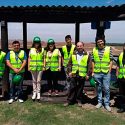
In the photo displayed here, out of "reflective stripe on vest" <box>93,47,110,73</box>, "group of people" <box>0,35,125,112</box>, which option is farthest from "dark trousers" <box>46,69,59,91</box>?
"reflective stripe on vest" <box>93,47,110,73</box>

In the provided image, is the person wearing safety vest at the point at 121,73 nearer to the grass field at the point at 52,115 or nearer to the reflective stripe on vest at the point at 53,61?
the grass field at the point at 52,115

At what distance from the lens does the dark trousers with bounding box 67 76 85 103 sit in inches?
372

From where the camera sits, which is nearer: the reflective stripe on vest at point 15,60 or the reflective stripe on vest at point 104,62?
the reflective stripe on vest at point 104,62

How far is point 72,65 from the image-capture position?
370 inches

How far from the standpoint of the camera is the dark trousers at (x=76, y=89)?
9.45 metres

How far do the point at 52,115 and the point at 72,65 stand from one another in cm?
165

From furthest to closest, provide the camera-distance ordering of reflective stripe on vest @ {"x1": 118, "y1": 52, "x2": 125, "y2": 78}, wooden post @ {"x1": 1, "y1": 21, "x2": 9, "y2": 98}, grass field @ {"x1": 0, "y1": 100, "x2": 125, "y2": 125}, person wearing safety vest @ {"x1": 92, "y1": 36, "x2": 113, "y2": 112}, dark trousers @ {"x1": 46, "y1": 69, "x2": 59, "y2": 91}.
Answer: wooden post @ {"x1": 1, "y1": 21, "x2": 9, "y2": 98}, dark trousers @ {"x1": 46, "y1": 69, "x2": 59, "y2": 91}, person wearing safety vest @ {"x1": 92, "y1": 36, "x2": 113, "y2": 112}, reflective stripe on vest @ {"x1": 118, "y1": 52, "x2": 125, "y2": 78}, grass field @ {"x1": 0, "y1": 100, "x2": 125, "y2": 125}

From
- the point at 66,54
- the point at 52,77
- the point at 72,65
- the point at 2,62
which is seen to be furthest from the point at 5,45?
the point at 72,65

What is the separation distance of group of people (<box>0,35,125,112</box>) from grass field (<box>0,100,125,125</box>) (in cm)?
33

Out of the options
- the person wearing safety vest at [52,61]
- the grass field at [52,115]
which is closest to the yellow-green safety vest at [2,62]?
the grass field at [52,115]

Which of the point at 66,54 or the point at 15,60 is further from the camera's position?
the point at 66,54

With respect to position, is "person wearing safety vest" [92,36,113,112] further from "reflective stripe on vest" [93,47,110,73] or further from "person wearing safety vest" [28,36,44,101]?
"person wearing safety vest" [28,36,44,101]

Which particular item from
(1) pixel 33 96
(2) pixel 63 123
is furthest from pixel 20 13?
(2) pixel 63 123

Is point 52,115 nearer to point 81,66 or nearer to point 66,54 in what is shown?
point 81,66
